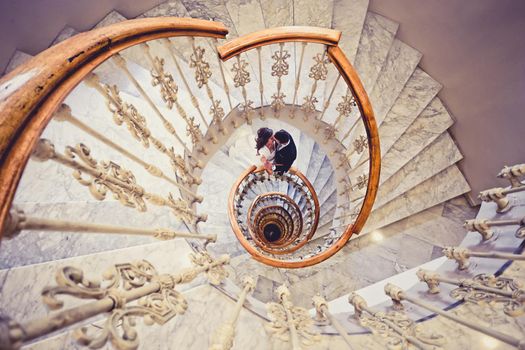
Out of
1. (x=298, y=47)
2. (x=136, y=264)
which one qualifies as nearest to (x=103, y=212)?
(x=136, y=264)

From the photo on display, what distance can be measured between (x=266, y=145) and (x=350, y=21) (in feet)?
6.93

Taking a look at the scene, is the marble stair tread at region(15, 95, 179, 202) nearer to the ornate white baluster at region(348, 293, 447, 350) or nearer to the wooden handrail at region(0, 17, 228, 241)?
the wooden handrail at region(0, 17, 228, 241)

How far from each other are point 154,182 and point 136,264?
50.5 inches

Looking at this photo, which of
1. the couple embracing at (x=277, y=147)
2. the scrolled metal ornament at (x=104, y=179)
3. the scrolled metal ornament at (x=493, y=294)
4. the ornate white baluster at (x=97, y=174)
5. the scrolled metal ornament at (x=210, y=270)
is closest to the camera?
the ornate white baluster at (x=97, y=174)

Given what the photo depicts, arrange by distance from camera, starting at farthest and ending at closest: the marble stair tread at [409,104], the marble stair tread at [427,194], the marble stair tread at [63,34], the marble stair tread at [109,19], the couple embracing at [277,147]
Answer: the marble stair tread at [427,194], the couple embracing at [277,147], the marble stair tread at [409,104], the marble stair tread at [109,19], the marble stair tread at [63,34]

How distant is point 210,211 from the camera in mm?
4477

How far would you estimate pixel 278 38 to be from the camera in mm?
2371

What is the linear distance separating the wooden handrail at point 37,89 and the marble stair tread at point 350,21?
10.1 feet

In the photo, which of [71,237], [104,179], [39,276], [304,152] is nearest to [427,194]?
[304,152]

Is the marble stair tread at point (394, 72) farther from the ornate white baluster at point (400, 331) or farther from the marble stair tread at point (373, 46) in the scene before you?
the ornate white baluster at point (400, 331)

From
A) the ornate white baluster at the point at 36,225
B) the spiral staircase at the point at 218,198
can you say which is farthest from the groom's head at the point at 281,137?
the ornate white baluster at the point at 36,225

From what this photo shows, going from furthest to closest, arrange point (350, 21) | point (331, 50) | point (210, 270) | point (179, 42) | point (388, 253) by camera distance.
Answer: point (388, 253) < point (350, 21) < point (179, 42) < point (331, 50) < point (210, 270)

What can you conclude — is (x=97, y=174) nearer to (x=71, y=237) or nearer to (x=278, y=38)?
(x=71, y=237)

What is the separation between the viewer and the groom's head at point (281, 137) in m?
4.00
